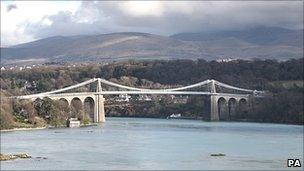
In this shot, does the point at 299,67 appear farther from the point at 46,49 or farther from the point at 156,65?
the point at 46,49

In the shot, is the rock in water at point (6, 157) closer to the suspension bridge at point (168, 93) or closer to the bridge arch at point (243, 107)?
the suspension bridge at point (168, 93)

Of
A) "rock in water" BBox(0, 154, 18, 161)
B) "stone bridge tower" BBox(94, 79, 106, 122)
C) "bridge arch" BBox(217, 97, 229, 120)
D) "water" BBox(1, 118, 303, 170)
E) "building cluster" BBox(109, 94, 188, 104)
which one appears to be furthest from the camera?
"building cluster" BBox(109, 94, 188, 104)

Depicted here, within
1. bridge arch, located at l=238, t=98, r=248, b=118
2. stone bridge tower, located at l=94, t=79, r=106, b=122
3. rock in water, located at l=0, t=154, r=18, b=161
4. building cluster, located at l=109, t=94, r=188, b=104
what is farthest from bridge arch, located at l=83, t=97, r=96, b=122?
rock in water, located at l=0, t=154, r=18, b=161

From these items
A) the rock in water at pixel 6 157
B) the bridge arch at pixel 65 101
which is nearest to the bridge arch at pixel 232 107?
the bridge arch at pixel 65 101

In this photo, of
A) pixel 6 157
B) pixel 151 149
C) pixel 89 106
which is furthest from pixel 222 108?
pixel 6 157

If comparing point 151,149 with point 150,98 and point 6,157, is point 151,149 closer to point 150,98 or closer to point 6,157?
point 6,157

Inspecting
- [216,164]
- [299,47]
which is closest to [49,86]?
[216,164]

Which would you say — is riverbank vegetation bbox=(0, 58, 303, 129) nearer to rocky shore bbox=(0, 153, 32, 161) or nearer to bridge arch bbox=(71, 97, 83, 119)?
bridge arch bbox=(71, 97, 83, 119)
